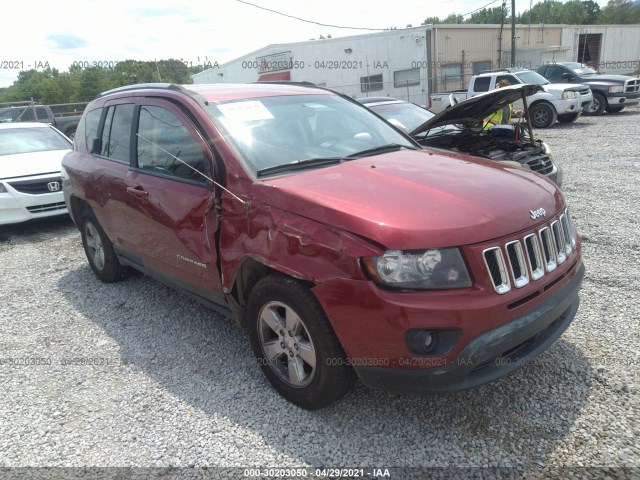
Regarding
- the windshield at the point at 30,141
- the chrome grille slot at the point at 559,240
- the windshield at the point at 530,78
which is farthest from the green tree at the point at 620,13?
the chrome grille slot at the point at 559,240

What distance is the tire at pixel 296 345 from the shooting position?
2.57 m

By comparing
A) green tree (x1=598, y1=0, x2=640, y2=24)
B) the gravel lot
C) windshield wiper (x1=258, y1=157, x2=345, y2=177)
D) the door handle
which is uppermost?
green tree (x1=598, y1=0, x2=640, y2=24)

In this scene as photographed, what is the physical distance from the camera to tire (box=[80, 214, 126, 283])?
4.88 m

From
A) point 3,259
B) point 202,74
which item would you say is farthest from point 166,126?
point 202,74

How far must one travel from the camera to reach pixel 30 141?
8.55m

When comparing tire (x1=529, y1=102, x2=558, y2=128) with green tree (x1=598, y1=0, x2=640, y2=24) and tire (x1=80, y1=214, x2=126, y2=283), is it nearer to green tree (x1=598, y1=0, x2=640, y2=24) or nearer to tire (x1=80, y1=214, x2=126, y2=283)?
tire (x1=80, y1=214, x2=126, y2=283)

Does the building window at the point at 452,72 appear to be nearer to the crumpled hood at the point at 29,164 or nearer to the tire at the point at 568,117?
the tire at the point at 568,117

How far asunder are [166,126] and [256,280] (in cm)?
147

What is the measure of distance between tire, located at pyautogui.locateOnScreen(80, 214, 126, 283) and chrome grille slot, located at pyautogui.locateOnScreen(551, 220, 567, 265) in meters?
3.96

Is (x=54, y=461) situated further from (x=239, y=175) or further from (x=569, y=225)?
(x=569, y=225)

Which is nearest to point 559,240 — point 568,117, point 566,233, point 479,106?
point 566,233

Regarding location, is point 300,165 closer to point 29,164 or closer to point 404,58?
point 29,164

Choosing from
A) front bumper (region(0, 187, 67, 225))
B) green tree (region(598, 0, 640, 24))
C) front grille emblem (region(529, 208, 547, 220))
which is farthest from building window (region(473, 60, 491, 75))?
green tree (region(598, 0, 640, 24))

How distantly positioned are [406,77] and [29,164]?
21314 millimetres
